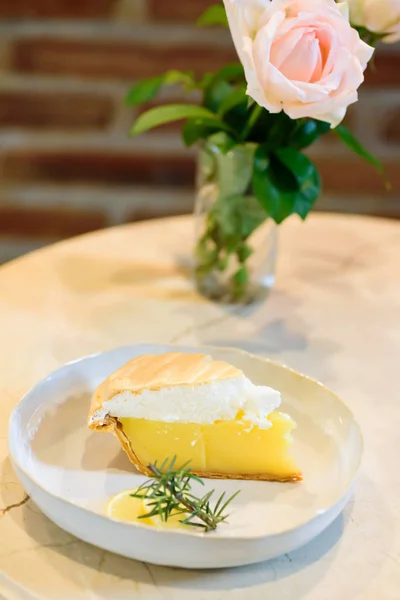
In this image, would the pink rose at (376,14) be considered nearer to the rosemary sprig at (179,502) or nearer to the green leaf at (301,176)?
the green leaf at (301,176)

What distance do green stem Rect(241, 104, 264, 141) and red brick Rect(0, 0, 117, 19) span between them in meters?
0.92

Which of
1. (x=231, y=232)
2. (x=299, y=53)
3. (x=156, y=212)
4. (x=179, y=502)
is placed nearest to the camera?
(x=179, y=502)

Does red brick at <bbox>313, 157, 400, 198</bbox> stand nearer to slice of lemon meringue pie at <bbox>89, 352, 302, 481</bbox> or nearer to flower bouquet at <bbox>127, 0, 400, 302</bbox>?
flower bouquet at <bbox>127, 0, 400, 302</bbox>

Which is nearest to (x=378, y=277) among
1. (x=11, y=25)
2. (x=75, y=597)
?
(x=75, y=597)

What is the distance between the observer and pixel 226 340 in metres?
0.95

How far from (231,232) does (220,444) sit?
0.41m

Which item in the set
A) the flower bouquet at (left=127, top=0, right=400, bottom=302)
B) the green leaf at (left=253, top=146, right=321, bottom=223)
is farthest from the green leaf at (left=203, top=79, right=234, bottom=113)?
the green leaf at (left=253, top=146, right=321, bottom=223)

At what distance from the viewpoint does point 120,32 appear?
1.72 m

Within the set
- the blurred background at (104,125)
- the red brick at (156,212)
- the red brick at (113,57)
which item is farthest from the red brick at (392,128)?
the red brick at (156,212)

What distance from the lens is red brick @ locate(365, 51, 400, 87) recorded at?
1.74 m

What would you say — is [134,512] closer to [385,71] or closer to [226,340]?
[226,340]

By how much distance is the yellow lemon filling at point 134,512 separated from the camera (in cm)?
59

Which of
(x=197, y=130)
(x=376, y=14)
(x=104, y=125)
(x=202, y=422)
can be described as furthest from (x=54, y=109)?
(x=202, y=422)

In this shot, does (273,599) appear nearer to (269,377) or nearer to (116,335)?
(269,377)
